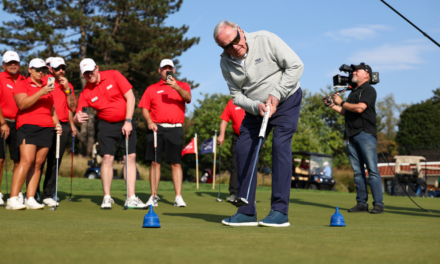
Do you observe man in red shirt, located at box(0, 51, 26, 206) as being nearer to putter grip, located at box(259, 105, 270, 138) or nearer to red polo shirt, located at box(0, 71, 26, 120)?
red polo shirt, located at box(0, 71, 26, 120)

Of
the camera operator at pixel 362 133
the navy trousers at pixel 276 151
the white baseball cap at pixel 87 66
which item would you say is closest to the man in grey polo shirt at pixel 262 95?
the navy trousers at pixel 276 151

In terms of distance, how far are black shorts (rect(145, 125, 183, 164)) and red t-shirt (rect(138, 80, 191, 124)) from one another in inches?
5.9

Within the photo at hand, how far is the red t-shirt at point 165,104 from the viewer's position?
7020 millimetres

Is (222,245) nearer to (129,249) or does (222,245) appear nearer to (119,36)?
(129,249)

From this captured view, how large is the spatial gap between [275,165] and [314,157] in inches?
747

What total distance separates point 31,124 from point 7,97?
3.40 ft

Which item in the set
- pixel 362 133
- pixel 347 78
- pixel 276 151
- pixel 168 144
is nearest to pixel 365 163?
pixel 362 133

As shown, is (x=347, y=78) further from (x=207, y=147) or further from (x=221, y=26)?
(x=207, y=147)

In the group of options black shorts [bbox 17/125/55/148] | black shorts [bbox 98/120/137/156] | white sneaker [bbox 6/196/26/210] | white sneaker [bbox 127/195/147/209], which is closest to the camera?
white sneaker [bbox 6/196/26/210]

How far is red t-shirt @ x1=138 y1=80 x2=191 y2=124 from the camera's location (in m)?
7.02

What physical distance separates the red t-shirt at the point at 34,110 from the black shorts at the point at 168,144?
153cm

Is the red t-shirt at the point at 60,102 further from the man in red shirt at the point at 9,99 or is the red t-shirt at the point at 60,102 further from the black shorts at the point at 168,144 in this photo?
the black shorts at the point at 168,144

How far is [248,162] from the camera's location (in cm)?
412

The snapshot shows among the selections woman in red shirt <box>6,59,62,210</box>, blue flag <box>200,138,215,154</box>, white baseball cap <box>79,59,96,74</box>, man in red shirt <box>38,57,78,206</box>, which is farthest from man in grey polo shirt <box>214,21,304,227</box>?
blue flag <box>200,138,215,154</box>
